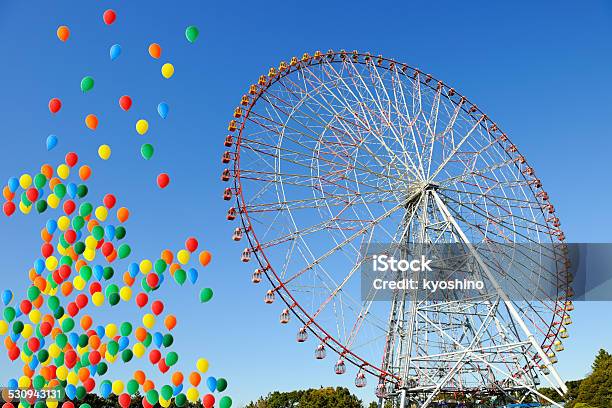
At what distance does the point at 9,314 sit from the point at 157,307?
454cm

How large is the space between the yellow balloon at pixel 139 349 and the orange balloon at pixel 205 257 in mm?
3042

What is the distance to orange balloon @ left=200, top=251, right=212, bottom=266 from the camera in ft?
62.7

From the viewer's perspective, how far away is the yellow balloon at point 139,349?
18.0 meters

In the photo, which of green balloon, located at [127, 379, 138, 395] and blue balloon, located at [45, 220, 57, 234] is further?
blue balloon, located at [45, 220, 57, 234]

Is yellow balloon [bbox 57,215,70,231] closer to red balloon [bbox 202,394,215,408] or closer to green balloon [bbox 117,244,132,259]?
green balloon [bbox 117,244,132,259]

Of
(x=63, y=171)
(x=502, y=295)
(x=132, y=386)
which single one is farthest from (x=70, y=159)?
(x=502, y=295)

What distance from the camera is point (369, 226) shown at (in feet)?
90.2

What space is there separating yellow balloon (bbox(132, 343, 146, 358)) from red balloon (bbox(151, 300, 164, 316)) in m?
1.01

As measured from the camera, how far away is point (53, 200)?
61.9 ft

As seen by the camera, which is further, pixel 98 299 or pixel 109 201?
pixel 109 201

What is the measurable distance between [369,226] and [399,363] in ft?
19.9

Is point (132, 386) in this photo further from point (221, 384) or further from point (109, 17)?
point (109, 17)

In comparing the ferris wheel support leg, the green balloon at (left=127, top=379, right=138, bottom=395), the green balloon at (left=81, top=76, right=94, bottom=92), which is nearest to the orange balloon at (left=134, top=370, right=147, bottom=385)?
the green balloon at (left=127, top=379, right=138, bottom=395)

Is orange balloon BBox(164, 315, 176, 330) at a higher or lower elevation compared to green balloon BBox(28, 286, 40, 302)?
lower
